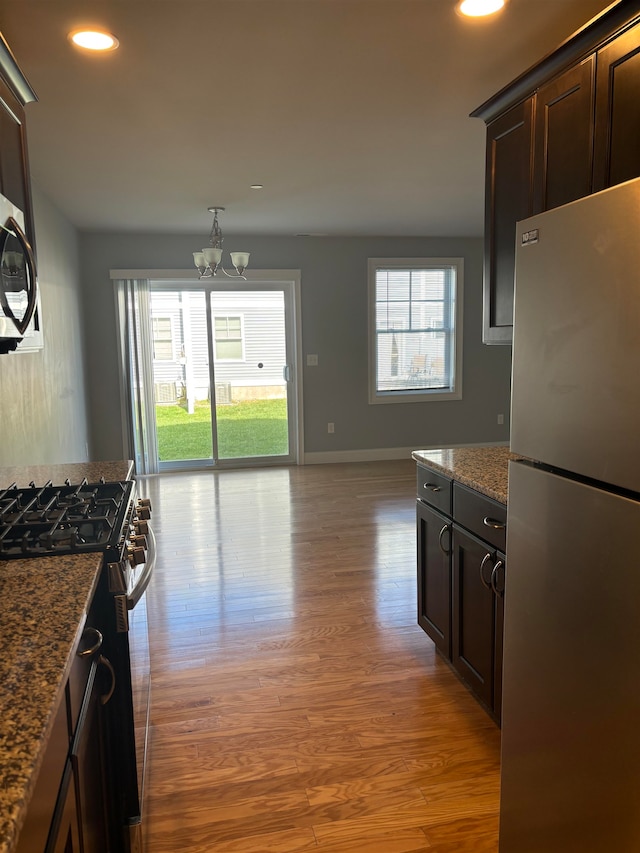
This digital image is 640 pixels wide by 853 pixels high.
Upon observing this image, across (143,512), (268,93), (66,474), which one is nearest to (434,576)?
(143,512)

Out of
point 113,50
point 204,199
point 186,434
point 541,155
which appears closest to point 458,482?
point 541,155

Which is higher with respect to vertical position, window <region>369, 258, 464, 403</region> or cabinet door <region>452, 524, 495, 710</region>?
window <region>369, 258, 464, 403</region>

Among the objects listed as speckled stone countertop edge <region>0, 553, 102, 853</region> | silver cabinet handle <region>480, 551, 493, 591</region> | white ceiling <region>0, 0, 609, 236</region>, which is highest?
white ceiling <region>0, 0, 609, 236</region>

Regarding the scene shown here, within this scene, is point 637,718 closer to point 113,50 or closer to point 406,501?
point 113,50

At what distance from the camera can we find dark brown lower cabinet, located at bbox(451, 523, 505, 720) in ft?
6.91

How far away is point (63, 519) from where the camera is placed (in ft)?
5.68

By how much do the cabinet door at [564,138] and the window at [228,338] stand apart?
194 inches

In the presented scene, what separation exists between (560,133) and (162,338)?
5273 mm

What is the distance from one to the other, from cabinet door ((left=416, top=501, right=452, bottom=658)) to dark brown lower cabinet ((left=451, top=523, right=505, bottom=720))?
70 mm

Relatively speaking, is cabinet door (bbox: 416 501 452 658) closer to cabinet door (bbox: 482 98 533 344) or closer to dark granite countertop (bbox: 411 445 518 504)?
dark granite countertop (bbox: 411 445 518 504)

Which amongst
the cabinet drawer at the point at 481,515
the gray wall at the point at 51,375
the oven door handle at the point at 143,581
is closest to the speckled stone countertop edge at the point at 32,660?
the oven door handle at the point at 143,581

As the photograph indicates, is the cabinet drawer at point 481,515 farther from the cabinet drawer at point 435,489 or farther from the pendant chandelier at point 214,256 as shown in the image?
the pendant chandelier at point 214,256

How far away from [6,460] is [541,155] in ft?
9.25

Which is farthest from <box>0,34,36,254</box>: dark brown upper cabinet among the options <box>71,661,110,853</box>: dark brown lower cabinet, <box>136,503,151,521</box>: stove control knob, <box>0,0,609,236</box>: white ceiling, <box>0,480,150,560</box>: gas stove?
<box>71,661,110,853</box>: dark brown lower cabinet
